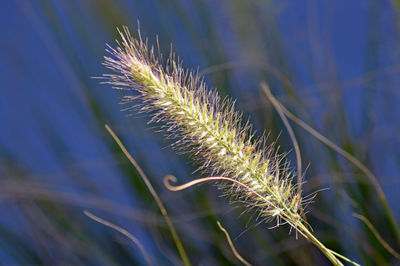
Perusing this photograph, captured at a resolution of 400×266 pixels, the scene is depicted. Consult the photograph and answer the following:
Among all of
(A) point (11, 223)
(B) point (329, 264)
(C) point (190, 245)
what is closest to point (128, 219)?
(C) point (190, 245)

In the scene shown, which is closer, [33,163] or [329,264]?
[329,264]

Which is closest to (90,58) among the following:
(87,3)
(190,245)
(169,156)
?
(87,3)

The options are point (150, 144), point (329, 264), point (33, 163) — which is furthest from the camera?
point (33, 163)

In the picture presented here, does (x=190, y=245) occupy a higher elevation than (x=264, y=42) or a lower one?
lower

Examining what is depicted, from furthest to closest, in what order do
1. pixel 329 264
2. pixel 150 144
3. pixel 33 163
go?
pixel 33 163 < pixel 150 144 < pixel 329 264

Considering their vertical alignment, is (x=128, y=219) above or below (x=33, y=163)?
below

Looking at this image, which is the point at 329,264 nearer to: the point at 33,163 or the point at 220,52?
the point at 220,52

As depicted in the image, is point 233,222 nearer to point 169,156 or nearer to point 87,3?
point 169,156

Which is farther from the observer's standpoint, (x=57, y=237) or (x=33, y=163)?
(x=33, y=163)

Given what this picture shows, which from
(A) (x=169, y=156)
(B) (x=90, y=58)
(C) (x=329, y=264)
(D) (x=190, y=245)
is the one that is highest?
(B) (x=90, y=58)
